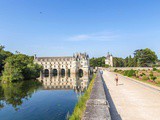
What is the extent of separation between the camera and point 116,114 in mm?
8641

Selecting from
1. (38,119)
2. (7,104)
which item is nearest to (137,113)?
(38,119)

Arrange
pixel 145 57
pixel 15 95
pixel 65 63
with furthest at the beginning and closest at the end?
pixel 65 63, pixel 145 57, pixel 15 95

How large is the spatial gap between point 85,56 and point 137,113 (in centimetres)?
8461

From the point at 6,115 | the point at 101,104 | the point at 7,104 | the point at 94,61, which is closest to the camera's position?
the point at 101,104

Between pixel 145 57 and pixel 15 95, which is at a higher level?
pixel 145 57

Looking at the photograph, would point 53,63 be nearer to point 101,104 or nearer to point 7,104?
point 7,104

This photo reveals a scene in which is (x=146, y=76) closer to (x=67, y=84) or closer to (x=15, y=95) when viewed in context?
(x=67, y=84)

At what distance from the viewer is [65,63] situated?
96.2 m

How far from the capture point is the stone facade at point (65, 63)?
298ft

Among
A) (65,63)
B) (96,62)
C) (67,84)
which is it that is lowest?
(67,84)

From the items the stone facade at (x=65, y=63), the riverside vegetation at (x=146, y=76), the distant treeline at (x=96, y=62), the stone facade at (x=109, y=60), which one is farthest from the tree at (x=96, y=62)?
the riverside vegetation at (x=146, y=76)

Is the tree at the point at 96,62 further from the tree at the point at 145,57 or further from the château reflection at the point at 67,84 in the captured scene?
the château reflection at the point at 67,84

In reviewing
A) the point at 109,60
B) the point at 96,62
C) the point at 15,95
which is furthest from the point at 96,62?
the point at 15,95

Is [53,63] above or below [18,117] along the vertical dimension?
above
